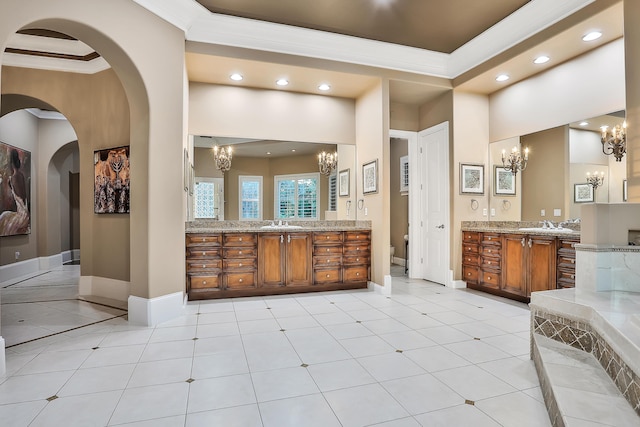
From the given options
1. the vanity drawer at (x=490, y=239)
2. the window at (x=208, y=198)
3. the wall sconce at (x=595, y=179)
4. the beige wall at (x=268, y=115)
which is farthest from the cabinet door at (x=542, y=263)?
the window at (x=208, y=198)

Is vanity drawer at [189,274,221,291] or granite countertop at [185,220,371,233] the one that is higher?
granite countertop at [185,220,371,233]

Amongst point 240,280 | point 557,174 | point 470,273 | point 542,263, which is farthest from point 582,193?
point 240,280

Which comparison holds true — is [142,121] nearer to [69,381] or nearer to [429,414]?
[69,381]

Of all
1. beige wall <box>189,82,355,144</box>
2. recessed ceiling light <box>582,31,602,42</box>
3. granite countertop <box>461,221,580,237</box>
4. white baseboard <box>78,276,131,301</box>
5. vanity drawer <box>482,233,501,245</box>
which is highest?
recessed ceiling light <box>582,31,602,42</box>

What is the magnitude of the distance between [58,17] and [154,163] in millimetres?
1381

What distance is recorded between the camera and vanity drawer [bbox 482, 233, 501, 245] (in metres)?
4.61

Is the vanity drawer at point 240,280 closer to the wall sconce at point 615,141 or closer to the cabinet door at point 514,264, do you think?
the cabinet door at point 514,264

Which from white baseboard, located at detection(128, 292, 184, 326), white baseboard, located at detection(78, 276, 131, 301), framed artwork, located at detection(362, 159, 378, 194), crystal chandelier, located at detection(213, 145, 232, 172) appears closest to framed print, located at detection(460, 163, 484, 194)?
framed artwork, located at detection(362, 159, 378, 194)

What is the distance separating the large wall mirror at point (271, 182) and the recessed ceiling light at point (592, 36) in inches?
123

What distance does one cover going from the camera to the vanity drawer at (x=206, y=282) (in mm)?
4348

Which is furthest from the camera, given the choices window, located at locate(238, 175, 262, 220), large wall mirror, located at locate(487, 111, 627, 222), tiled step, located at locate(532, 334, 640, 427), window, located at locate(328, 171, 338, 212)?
window, located at locate(328, 171, 338, 212)

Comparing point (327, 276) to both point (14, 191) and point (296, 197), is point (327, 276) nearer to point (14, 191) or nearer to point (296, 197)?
point (296, 197)

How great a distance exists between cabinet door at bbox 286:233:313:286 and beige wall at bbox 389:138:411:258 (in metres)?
3.05

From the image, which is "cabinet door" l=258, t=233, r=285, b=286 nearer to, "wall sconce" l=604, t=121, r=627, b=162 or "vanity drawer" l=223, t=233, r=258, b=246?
"vanity drawer" l=223, t=233, r=258, b=246
